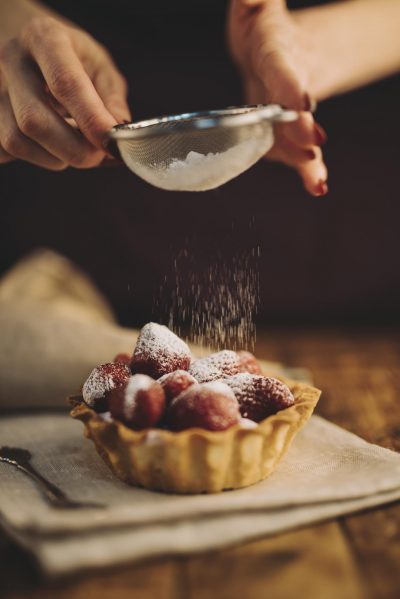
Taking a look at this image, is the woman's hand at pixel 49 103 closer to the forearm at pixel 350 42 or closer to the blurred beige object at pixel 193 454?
the blurred beige object at pixel 193 454

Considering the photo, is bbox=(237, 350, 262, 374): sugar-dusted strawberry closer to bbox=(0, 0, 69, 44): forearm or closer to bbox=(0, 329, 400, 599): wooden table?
bbox=(0, 329, 400, 599): wooden table

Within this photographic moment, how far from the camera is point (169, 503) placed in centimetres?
88

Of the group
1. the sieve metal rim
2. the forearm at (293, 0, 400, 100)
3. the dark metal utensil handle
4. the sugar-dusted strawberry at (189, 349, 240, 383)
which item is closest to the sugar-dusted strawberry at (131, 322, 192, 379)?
the sugar-dusted strawberry at (189, 349, 240, 383)

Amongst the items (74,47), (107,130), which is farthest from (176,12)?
(107,130)

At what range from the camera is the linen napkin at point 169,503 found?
0.78 metres

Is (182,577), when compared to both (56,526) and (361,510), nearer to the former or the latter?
(56,526)

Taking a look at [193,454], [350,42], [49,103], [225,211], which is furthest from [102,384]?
[225,211]

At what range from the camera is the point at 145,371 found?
1145 mm

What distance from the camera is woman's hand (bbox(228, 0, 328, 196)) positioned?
1326mm

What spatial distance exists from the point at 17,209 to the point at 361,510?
7.06 feet

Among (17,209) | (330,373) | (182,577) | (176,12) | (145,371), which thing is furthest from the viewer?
(17,209)

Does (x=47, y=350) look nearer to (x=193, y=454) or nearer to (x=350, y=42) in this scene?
(x=193, y=454)

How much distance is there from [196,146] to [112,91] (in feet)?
0.87

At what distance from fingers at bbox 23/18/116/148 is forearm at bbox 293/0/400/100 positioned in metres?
0.81
